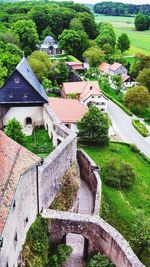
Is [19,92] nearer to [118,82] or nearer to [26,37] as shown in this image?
[118,82]

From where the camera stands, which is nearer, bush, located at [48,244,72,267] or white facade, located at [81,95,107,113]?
bush, located at [48,244,72,267]

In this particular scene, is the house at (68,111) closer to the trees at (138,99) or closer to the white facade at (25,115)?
the white facade at (25,115)

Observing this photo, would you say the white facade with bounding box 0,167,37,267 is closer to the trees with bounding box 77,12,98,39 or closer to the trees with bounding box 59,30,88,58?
the trees with bounding box 59,30,88,58

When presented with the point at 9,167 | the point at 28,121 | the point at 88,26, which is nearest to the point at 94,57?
the point at 88,26

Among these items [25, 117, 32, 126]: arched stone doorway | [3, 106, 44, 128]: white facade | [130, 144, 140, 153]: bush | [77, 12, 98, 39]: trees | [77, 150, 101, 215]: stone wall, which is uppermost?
[77, 12, 98, 39]: trees

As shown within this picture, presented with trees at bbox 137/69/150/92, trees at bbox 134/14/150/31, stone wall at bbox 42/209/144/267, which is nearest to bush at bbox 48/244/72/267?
stone wall at bbox 42/209/144/267

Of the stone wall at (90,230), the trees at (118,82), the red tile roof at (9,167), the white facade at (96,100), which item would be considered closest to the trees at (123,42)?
the trees at (118,82)
